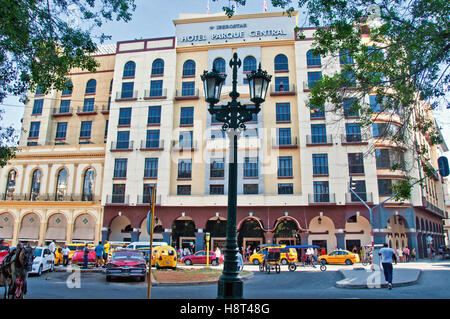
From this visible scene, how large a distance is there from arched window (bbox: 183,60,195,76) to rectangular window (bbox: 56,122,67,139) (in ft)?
52.1

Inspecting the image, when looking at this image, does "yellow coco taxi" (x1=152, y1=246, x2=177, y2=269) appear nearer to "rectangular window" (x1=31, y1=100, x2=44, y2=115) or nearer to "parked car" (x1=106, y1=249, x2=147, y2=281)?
"parked car" (x1=106, y1=249, x2=147, y2=281)

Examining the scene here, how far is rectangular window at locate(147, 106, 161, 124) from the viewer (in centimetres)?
3766

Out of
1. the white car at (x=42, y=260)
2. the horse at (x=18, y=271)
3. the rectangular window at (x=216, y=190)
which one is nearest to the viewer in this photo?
the horse at (x=18, y=271)

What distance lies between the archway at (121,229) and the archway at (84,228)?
78.2 inches

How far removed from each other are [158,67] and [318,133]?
19061mm

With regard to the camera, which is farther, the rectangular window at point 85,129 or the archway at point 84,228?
the rectangular window at point 85,129

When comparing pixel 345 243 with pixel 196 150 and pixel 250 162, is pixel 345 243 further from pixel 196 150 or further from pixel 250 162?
pixel 196 150

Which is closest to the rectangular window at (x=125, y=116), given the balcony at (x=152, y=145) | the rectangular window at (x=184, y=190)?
the balcony at (x=152, y=145)

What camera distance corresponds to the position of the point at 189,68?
3906cm

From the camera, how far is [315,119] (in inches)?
1382

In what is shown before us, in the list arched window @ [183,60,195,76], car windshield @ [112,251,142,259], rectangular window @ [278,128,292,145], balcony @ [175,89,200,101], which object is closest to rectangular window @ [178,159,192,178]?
balcony @ [175,89,200,101]

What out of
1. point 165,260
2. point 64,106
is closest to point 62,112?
point 64,106

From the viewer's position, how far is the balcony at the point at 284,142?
3522 cm

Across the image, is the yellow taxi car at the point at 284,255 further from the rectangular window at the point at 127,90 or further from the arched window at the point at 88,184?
the rectangular window at the point at 127,90
